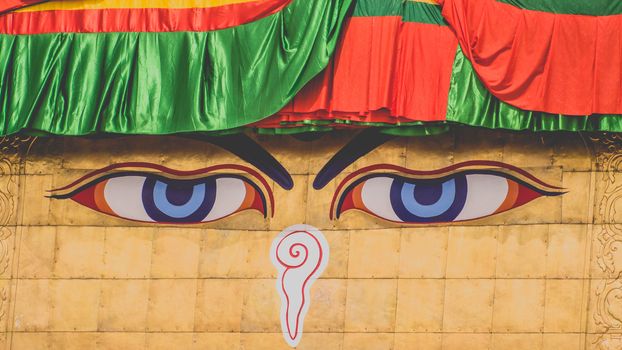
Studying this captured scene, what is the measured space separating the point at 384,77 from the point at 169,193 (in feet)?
12.4

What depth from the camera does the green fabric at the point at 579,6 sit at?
1920 cm

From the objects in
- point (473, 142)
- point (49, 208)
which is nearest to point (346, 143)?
point (473, 142)

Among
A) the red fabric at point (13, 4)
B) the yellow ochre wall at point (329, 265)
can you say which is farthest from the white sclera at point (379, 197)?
the red fabric at point (13, 4)

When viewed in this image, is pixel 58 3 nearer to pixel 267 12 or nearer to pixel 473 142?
pixel 267 12

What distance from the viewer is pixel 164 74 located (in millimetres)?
19875

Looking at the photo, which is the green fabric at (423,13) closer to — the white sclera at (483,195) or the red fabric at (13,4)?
the white sclera at (483,195)

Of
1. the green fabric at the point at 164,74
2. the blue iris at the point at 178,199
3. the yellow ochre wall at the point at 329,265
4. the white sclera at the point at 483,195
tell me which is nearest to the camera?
the yellow ochre wall at the point at 329,265

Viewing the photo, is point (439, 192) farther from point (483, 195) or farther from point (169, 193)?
point (169, 193)

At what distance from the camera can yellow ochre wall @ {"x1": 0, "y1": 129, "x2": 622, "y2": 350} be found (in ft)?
63.2

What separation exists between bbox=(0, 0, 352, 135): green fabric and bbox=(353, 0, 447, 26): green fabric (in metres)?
0.29

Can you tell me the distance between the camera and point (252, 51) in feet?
64.3

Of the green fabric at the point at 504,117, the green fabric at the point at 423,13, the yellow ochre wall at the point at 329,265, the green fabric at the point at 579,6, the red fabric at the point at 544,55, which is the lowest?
the yellow ochre wall at the point at 329,265

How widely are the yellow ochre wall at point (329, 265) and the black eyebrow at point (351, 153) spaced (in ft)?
0.32

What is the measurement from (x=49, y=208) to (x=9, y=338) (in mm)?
2046
